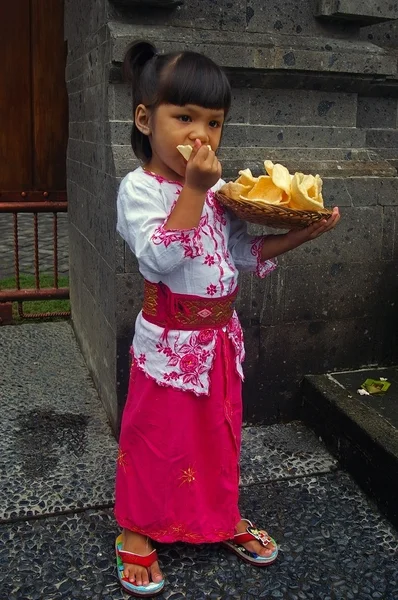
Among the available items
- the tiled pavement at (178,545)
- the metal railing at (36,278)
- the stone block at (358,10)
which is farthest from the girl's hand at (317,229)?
Answer: the metal railing at (36,278)

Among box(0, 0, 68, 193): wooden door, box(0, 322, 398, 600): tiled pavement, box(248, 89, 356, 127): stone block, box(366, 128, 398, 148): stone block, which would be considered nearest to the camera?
box(0, 322, 398, 600): tiled pavement

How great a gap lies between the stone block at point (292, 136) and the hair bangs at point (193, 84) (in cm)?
125

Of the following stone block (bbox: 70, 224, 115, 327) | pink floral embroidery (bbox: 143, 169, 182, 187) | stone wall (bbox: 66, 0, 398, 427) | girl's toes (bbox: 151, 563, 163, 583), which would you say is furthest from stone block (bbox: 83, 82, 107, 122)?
girl's toes (bbox: 151, 563, 163, 583)

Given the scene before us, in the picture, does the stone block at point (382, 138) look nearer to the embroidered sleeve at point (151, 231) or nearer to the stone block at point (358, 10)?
the stone block at point (358, 10)

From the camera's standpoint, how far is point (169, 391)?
2.38m

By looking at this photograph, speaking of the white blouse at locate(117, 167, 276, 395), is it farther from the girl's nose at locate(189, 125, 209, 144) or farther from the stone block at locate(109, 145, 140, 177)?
the stone block at locate(109, 145, 140, 177)

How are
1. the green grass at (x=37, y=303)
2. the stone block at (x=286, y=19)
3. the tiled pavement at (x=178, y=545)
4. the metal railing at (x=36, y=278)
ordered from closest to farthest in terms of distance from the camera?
the tiled pavement at (x=178, y=545) → the stone block at (x=286, y=19) → the metal railing at (x=36, y=278) → the green grass at (x=37, y=303)

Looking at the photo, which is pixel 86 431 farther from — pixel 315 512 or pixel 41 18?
pixel 41 18

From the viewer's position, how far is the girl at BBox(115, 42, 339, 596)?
2.11 m

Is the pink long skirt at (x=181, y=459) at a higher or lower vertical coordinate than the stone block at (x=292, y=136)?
lower

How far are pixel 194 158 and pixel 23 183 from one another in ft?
24.7

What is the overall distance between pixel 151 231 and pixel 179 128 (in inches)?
13.4

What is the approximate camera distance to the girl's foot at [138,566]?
7.93 ft

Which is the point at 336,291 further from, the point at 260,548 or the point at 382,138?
the point at 260,548
